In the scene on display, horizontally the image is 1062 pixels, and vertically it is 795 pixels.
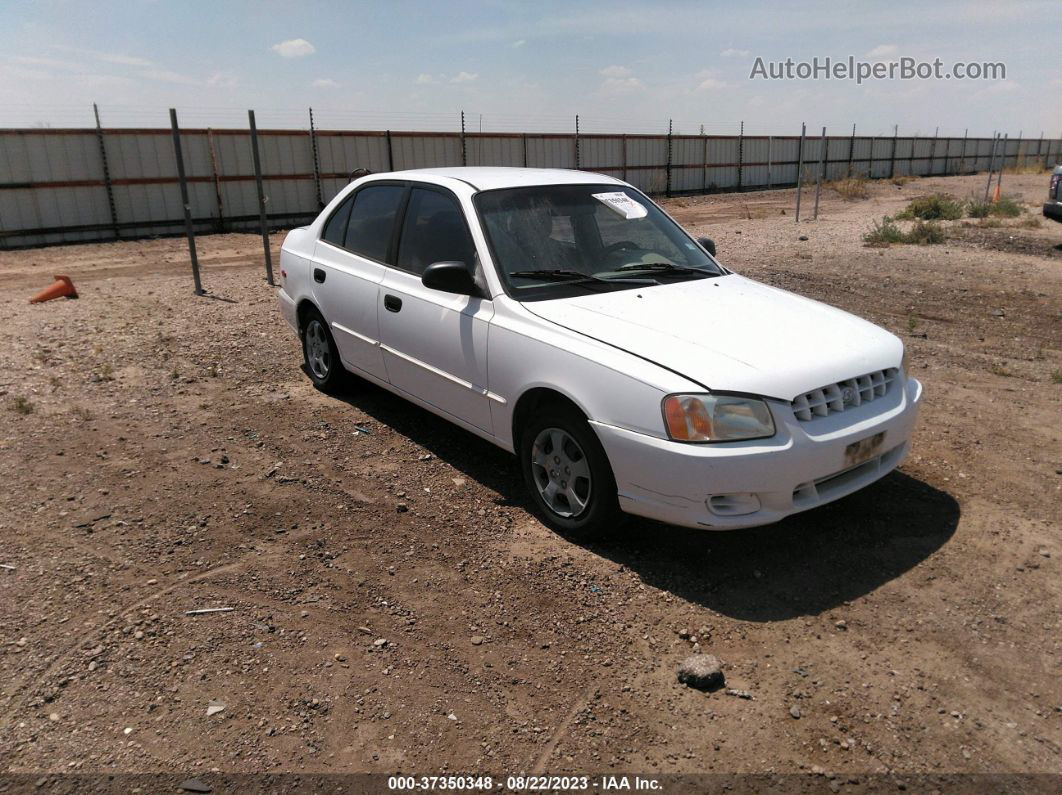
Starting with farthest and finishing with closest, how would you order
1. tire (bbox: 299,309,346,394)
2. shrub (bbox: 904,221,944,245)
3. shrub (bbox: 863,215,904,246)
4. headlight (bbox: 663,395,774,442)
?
shrub (bbox: 863,215,904,246) → shrub (bbox: 904,221,944,245) → tire (bbox: 299,309,346,394) → headlight (bbox: 663,395,774,442)

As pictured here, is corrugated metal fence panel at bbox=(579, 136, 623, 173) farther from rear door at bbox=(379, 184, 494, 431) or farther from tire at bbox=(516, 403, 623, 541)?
tire at bbox=(516, 403, 623, 541)

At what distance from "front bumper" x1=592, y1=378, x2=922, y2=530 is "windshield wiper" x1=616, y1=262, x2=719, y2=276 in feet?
4.47

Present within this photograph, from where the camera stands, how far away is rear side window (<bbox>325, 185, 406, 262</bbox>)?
5229 millimetres

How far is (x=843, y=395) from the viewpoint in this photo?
3.60 meters

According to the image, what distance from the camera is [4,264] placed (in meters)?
15.0

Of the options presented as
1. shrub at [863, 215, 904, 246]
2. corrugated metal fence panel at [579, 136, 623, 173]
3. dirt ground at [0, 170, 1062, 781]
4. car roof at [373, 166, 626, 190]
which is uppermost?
corrugated metal fence panel at [579, 136, 623, 173]

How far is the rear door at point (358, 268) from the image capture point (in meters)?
5.22

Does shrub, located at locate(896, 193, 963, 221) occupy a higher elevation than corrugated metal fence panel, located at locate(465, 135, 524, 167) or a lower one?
lower

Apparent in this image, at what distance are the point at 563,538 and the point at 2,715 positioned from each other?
7.76 feet

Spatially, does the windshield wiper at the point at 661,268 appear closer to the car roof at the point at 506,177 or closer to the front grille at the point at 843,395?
the car roof at the point at 506,177

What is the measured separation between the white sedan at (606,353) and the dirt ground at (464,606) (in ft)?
1.30

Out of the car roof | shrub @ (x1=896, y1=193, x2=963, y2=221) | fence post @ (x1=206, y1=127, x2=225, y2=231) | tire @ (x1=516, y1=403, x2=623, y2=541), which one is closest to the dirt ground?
tire @ (x1=516, y1=403, x2=623, y2=541)

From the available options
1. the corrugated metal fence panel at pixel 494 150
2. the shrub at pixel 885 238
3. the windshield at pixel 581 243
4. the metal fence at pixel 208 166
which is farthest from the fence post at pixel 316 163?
the windshield at pixel 581 243

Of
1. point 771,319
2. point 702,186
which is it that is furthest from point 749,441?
point 702,186
